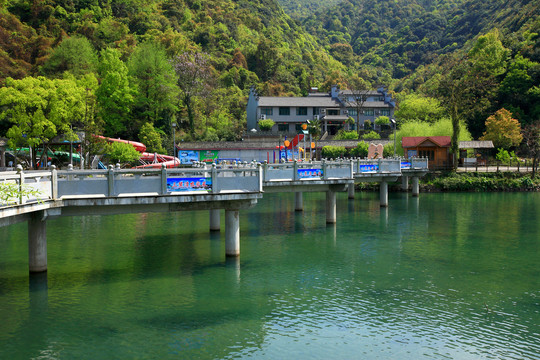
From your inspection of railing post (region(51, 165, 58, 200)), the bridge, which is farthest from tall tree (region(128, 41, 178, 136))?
railing post (region(51, 165, 58, 200))

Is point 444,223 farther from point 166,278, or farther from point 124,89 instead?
point 124,89

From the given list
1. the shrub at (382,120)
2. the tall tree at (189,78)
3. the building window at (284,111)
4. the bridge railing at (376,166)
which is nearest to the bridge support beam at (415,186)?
the bridge railing at (376,166)

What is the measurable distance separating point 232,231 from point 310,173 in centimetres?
1006

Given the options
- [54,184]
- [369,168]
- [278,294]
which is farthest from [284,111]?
[54,184]

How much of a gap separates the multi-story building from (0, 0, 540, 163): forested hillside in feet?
20.6

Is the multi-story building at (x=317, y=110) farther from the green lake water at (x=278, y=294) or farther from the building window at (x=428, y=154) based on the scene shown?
the green lake water at (x=278, y=294)

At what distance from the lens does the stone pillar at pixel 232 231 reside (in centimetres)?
2539

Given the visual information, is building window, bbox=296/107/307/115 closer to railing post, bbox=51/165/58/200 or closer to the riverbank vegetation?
the riverbank vegetation

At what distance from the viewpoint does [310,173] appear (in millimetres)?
34438

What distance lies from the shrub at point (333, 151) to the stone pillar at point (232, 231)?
175 feet

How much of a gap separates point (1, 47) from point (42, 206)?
72841 mm

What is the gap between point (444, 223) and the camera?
39625mm

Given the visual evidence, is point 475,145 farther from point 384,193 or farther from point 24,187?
point 24,187

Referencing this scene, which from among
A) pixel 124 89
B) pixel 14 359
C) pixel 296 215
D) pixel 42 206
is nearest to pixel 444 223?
pixel 296 215
